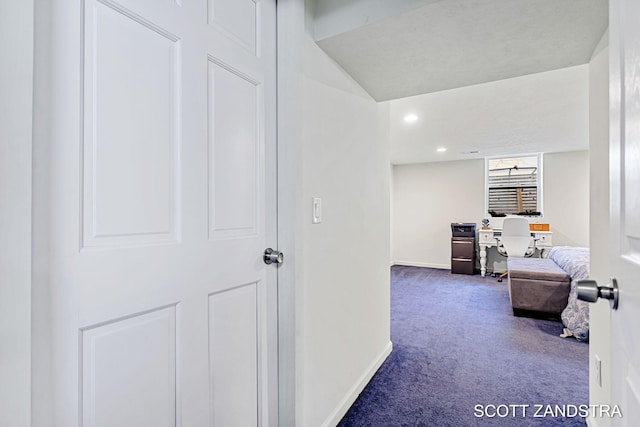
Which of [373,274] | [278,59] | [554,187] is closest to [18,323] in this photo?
[278,59]

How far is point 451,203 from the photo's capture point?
617cm

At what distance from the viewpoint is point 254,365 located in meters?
1.15

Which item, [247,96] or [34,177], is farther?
[247,96]

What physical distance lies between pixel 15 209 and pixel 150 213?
0.27m

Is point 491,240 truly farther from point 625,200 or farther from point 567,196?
point 625,200

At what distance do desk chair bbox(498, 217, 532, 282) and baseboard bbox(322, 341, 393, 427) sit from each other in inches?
142

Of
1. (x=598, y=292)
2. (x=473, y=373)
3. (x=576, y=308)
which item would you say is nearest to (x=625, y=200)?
(x=598, y=292)

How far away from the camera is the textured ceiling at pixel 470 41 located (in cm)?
117

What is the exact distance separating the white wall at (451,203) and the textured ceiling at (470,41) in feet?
15.4

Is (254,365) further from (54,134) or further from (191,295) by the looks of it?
(54,134)

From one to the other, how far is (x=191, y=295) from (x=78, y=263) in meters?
0.32

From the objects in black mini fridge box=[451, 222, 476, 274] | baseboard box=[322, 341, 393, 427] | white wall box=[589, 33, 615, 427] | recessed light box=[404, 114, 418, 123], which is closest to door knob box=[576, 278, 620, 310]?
white wall box=[589, 33, 615, 427]

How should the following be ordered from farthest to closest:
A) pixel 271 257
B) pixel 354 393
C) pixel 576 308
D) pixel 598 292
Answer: pixel 576 308
pixel 354 393
pixel 271 257
pixel 598 292

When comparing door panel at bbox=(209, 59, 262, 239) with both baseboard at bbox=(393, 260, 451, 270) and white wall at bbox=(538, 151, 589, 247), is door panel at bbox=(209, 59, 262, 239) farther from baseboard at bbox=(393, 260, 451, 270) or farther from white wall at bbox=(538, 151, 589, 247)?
white wall at bbox=(538, 151, 589, 247)
